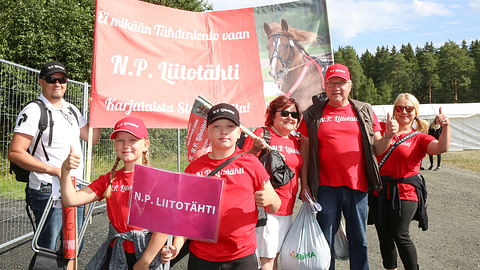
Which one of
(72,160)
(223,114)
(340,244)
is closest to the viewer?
Answer: (72,160)

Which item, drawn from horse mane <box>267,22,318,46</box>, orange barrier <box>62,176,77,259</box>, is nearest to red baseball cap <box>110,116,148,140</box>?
orange barrier <box>62,176,77,259</box>

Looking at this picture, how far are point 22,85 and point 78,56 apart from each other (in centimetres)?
1196

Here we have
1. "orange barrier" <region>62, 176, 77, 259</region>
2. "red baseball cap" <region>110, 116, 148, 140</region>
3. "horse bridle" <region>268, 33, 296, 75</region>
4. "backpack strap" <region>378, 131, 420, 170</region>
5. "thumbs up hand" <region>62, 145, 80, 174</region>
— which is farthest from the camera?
"horse bridle" <region>268, 33, 296, 75</region>

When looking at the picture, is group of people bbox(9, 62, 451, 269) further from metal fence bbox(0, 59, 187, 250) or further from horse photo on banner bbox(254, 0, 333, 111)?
metal fence bbox(0, 59, 187, 250)

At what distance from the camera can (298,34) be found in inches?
177

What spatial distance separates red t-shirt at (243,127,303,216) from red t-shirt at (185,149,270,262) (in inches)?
33.1

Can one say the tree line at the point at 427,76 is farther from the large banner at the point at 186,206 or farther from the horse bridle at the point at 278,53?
the large banner at the point at 186,206

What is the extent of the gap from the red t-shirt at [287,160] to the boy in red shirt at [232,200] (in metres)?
0.84

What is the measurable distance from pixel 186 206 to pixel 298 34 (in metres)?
3.28

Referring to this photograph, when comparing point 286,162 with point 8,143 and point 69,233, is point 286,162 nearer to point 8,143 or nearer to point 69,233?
point 69,233

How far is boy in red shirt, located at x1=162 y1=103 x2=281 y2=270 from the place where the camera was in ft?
7.37

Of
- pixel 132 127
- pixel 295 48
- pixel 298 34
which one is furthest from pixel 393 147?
pixel 132 127

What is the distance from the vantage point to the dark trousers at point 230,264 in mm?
2254

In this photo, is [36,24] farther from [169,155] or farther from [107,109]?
[107,109]
